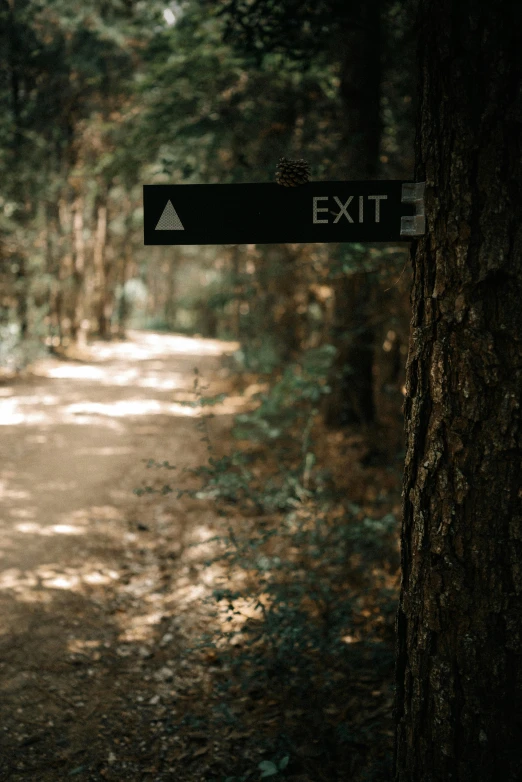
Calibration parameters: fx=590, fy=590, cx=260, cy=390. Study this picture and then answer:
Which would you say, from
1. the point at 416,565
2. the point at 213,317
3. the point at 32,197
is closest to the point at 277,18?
the point at 416,565

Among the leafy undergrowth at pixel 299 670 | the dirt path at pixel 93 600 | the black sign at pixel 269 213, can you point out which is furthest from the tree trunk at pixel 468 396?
the dirt path at pixel 93 600

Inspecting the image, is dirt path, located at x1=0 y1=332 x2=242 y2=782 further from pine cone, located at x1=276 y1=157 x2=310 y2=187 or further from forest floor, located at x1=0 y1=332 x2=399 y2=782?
pine cone, located at x1=276 y1=157 x2=310 y2=187

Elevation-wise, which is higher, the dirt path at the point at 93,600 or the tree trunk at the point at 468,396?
the tree trunk at the point at 468,396

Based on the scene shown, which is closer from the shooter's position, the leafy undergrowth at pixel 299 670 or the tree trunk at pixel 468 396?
the tree trunk at pixel 468 396

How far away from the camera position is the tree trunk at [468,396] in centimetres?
187

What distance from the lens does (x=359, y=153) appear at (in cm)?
781

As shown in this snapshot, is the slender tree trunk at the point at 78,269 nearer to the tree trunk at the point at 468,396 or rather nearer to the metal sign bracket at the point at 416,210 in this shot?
the metal sign bracket at the point at 416,210

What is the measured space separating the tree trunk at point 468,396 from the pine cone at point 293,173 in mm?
422

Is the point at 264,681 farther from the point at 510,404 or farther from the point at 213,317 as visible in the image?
the point at 213,317

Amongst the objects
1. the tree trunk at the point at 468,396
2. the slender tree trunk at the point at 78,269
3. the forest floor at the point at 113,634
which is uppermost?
the slender tree trunk at the point at 78,269

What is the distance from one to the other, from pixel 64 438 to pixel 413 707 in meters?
8.44

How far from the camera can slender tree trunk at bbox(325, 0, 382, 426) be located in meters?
7.70

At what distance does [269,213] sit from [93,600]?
3.84 meters

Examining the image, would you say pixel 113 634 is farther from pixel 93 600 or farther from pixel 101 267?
pixel 101 267
